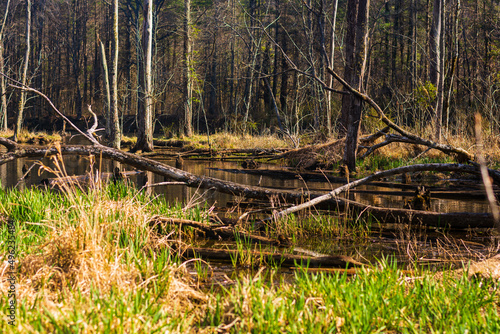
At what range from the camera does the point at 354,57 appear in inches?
414

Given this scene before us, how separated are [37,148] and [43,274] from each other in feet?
10.7

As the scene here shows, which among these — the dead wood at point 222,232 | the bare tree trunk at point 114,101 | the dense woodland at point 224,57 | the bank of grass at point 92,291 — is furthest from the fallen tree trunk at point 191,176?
the bare tree trunk at point 114,101

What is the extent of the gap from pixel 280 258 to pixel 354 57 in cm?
775

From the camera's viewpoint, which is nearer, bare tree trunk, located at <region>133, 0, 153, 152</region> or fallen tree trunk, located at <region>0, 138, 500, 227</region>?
fallen tree trunk, located at <region>0, 138, 500, 227</region>

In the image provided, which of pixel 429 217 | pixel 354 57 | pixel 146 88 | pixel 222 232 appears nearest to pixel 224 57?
pixel 146 88

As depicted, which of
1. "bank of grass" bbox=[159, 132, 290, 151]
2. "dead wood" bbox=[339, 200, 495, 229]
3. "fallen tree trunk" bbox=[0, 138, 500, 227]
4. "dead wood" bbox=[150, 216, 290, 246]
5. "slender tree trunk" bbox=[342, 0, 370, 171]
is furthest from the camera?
"bank of grass" bbox=[159, 132, 290, 151]

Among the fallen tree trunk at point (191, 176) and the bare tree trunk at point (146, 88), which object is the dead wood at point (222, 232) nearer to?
the fallen tree trunk at point (191, 176)

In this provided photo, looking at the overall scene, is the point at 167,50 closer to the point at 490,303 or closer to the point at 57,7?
the point at 57,7

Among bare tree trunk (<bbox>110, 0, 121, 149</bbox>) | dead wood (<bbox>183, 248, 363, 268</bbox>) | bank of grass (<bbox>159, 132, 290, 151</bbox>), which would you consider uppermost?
bare tree trunk (<bbox>110, 0, 121, 149</bbox>)

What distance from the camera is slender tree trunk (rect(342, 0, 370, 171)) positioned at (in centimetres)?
1031

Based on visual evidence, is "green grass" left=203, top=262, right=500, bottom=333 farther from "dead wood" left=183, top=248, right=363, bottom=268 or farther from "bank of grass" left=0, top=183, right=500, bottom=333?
"dead wood" left=183, top=248, right=363, bottom=268

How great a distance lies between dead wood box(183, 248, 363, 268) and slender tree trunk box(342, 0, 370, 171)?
281 inches

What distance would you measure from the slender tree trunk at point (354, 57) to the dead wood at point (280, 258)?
7136 mm

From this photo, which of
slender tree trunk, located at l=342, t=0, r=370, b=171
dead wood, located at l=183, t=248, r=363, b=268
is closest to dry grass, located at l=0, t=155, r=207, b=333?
dead wood, located at l=183, t=248, r=363, b=268
